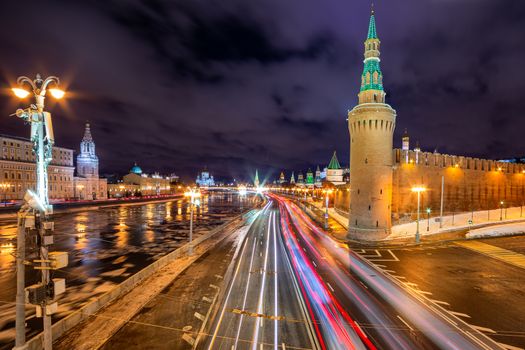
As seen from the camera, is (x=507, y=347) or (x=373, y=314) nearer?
(x=507, y=347)

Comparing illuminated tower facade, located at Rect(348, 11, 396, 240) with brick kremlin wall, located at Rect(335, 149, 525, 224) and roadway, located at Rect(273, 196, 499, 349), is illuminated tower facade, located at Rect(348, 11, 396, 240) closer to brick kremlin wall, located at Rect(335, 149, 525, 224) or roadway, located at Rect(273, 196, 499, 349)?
brick kremlin wall, located at Rect(335, 149, 525, 224)

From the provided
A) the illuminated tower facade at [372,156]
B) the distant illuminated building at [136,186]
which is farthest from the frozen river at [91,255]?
the distant illuminated building at [136,186]

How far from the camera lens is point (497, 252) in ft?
93.4

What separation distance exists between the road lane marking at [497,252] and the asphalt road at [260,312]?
834 inches

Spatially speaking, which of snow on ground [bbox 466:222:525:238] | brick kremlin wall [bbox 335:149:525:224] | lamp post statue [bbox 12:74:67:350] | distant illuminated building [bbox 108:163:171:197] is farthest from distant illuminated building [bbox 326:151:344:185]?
lamp post statue [bbox 12:74:67:350]

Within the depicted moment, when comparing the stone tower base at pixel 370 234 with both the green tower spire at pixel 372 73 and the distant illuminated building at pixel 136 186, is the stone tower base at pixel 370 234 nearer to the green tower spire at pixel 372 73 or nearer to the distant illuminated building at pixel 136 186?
the green tower spire at pixel 372 73

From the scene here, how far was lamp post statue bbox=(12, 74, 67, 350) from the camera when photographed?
7355 mm

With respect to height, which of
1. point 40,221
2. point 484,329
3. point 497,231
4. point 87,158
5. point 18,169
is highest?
point 87,158

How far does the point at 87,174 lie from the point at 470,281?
123874 mm

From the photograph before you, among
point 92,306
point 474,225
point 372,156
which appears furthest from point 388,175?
point 92,306

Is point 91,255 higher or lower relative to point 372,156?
lower

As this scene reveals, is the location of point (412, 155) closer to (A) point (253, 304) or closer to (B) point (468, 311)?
(B) point (468, 311)

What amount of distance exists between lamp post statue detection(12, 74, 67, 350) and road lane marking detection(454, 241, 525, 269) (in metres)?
33.5

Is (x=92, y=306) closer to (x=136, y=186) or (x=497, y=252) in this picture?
(x=497, y=252)
